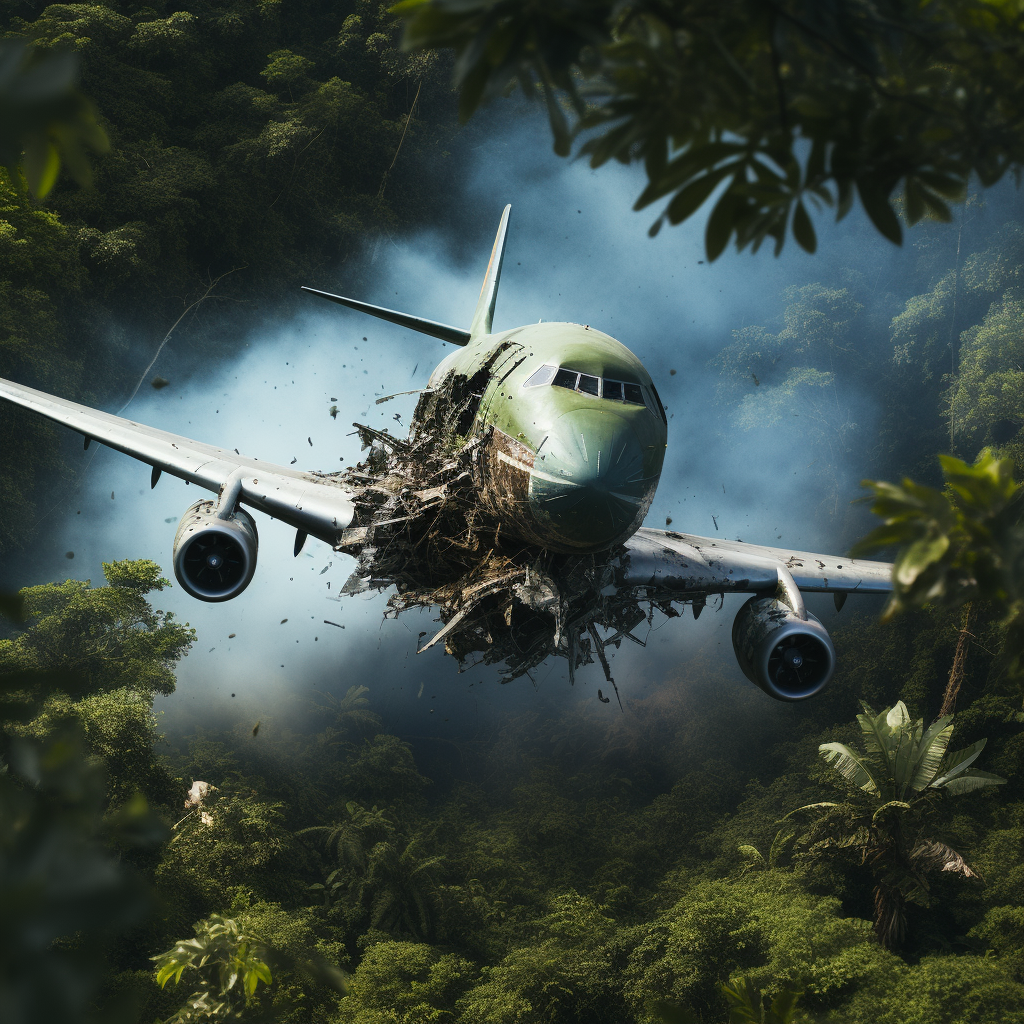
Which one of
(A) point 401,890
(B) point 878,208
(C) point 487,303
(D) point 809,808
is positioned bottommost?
(A) point 401,890

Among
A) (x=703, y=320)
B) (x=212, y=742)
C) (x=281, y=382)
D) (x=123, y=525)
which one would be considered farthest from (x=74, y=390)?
(x=703, y=320)

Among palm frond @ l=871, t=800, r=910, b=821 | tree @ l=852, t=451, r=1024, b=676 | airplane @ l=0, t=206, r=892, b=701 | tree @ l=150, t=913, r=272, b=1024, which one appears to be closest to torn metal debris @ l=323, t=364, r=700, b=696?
airplane @ l=0, t=206, r=892, b=701

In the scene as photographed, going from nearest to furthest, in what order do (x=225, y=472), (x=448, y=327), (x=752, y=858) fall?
(x=225, y=472) → (x=448, y=327) → (x=752, y=858)

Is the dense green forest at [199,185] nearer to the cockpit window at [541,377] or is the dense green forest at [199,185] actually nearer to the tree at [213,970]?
the tree at [213,970]

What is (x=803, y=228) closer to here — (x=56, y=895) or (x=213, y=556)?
(x=56, y=895)

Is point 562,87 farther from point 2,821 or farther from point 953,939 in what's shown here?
point 953,939

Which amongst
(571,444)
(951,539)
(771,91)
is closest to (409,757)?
(571,444)

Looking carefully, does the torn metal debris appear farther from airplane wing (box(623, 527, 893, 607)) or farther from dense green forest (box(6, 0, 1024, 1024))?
dense green forest (box(6, 0, 1024, 1024))

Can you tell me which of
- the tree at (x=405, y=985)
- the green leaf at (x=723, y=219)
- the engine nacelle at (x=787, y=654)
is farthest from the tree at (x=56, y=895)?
the tree at (x=405, y=985)
